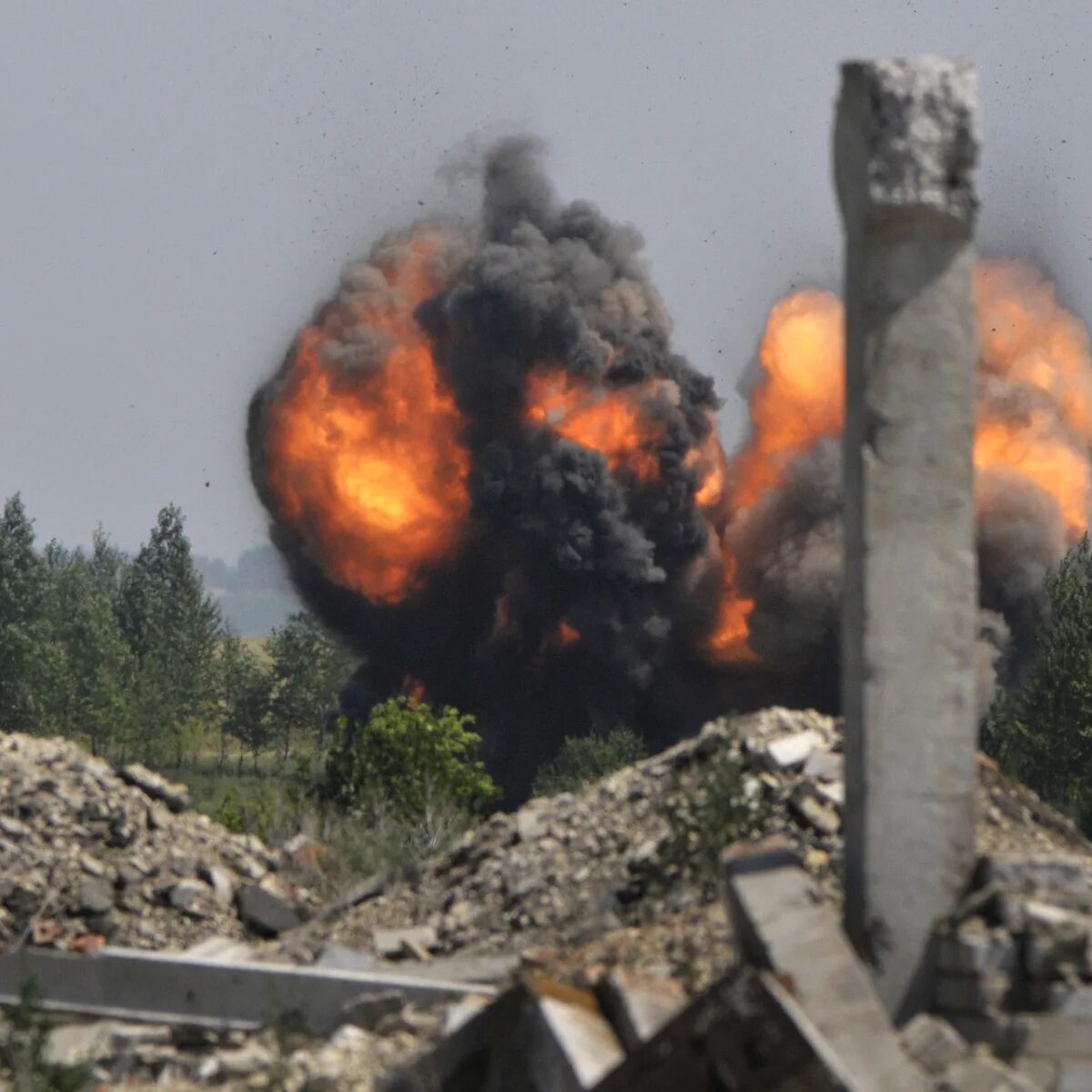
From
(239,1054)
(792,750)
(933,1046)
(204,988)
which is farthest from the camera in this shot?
(792,750)

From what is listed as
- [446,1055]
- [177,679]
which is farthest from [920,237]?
Result: [177,679]

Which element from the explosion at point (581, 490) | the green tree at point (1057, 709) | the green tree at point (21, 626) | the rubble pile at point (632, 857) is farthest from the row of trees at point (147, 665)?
the rubble pile at point (632, 857)

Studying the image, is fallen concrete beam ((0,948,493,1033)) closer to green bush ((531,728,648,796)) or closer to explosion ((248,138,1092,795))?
green bush ((531,728,648,796))

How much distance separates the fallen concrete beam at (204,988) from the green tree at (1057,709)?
95.3ft

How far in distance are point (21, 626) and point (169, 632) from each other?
7.84 meters

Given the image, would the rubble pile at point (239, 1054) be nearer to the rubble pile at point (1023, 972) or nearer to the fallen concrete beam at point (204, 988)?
the fallen concrete beam at point (204, 988)

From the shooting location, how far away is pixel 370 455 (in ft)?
177

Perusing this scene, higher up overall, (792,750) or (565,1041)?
(565,1041)

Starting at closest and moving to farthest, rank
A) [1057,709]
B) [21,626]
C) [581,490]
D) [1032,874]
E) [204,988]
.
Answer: [1032,874]
[204,988]
[1057,709]
[581,490]
[21,626]

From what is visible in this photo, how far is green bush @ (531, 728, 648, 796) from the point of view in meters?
50.6

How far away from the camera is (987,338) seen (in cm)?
5441

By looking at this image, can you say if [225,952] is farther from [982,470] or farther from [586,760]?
[982,470]

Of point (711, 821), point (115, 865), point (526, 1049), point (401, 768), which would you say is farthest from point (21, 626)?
point (526, 1049)

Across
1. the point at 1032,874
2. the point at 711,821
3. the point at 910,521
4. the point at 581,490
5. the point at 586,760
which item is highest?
the point at 910,521
